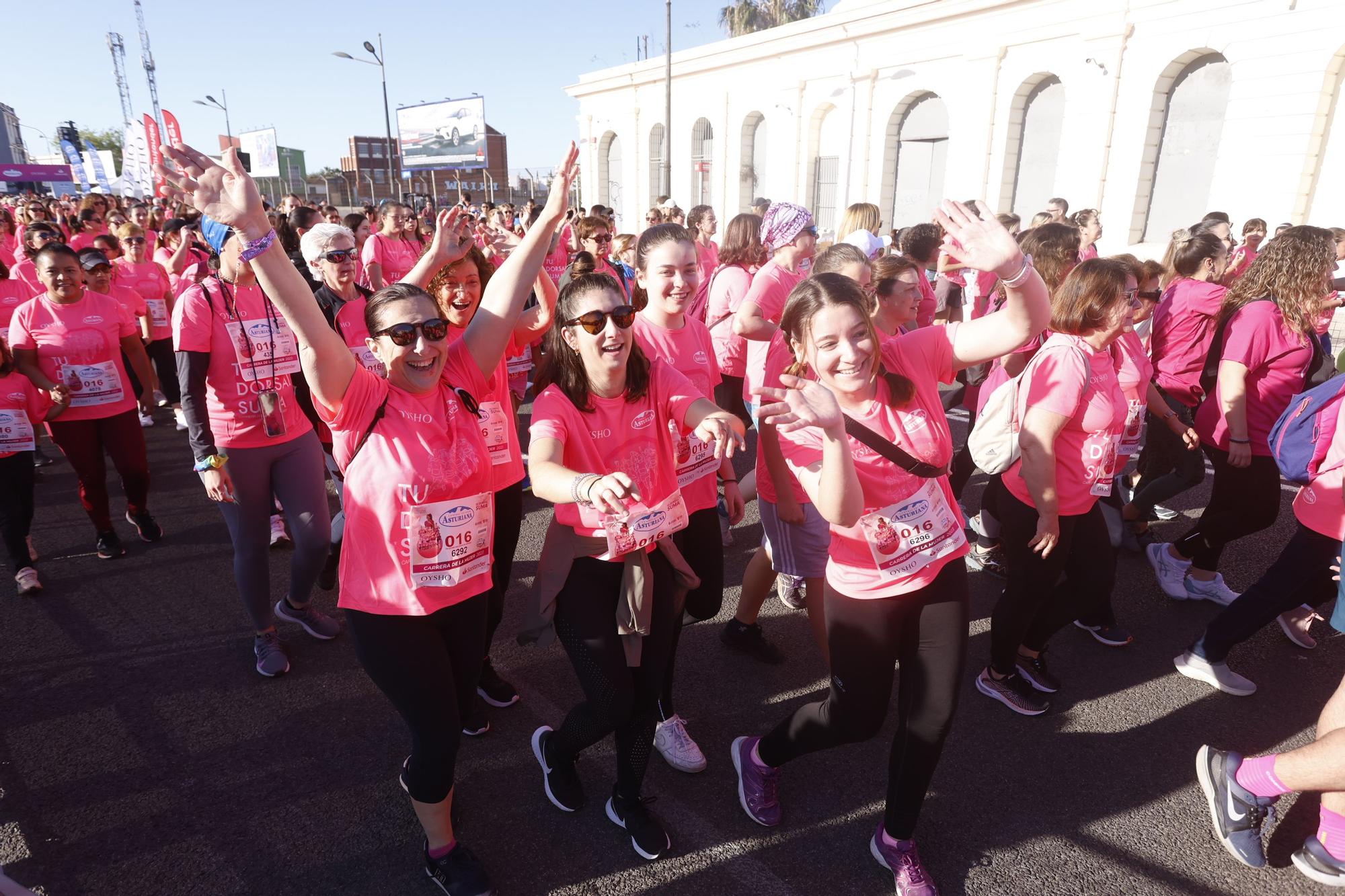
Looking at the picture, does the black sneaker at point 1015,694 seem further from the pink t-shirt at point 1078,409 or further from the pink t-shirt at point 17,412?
the pink t-shirt at point 17,412

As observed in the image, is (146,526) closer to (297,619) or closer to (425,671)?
(297,619)

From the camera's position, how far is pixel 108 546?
499 centimetres

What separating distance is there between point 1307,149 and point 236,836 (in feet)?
61.2

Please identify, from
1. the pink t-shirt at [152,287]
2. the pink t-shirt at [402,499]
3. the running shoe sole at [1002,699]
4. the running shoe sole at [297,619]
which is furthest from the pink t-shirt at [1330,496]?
the pink t-shirt at [152,287]

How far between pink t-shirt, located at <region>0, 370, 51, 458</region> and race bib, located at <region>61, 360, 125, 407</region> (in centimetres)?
17

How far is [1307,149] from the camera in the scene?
13.8 m

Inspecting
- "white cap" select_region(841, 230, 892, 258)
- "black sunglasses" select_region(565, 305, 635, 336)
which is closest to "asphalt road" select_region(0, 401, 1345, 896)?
"black sunglasses" select_region(565, 305, 635, 336)

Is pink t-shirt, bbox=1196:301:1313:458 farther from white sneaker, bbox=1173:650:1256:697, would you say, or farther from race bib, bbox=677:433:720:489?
race bib, bbox=677:433:720:489

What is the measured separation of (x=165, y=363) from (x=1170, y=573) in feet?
29.9

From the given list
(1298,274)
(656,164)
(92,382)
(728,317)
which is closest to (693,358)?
(728,317)

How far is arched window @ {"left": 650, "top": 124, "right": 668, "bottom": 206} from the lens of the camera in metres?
32.3

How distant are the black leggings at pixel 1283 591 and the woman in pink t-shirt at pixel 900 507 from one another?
1.80m

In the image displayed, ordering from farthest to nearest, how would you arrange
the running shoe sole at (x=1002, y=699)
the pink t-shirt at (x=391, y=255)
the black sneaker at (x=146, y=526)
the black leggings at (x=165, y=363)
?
the black leggings at (x=165, y=363) < the pink t-shirt at (x=391, y=255) < the black sneaker at (x=146, y=526) < the running shoe sole at (x=1002, y=699)

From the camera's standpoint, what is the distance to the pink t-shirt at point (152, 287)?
7453 millimetres
